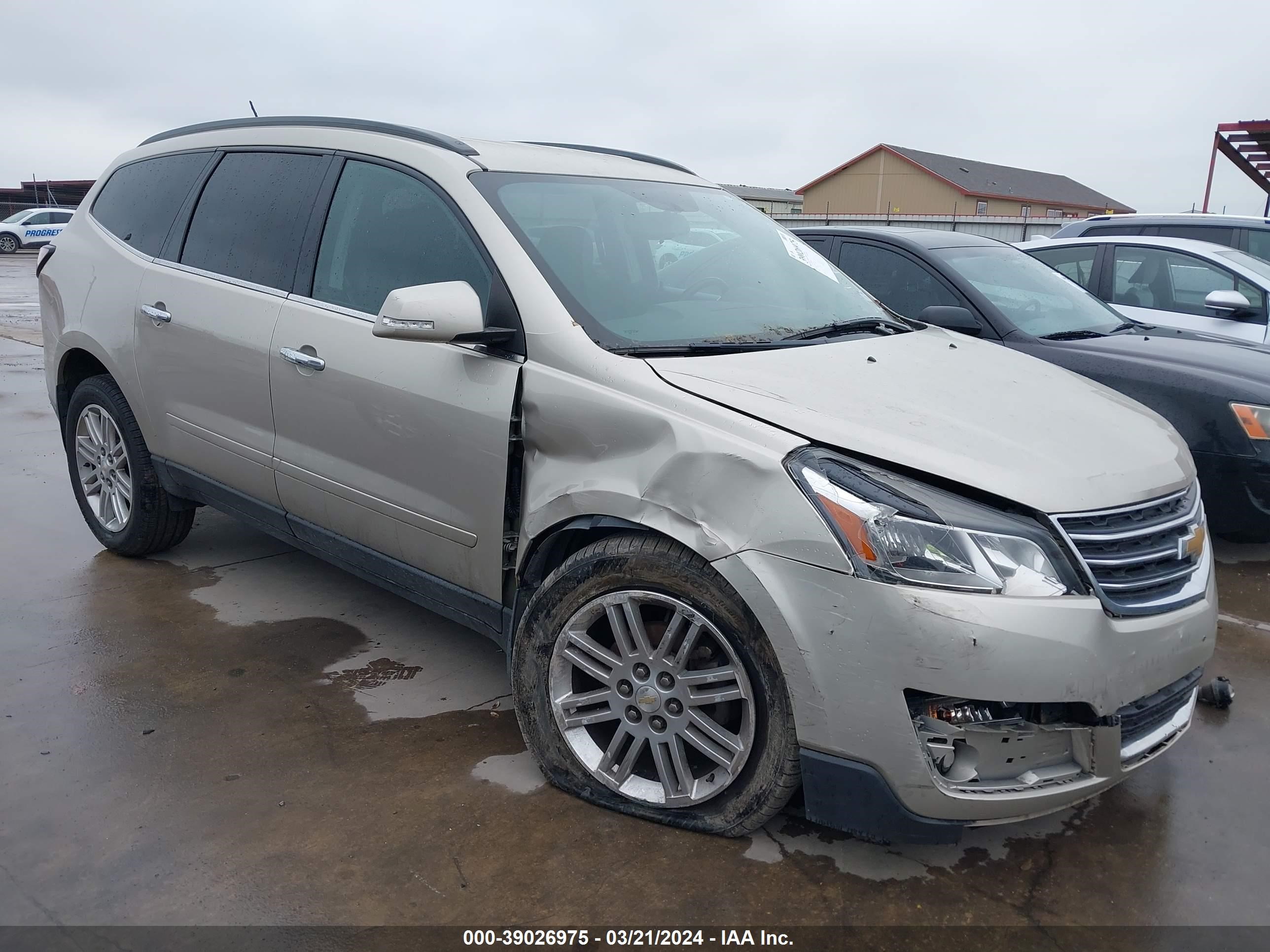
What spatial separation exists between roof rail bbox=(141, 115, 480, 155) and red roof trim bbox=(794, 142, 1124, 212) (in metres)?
47.5

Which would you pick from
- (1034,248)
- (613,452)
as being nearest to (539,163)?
(613,452)

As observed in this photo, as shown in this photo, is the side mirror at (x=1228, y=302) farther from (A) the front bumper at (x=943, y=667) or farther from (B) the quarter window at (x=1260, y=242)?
(A) the front bumper at (x=943, y=667)

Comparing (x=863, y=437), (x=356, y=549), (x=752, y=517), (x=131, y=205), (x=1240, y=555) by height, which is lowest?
(x=1240, y=555)

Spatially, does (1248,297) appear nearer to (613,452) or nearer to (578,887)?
(613,452)

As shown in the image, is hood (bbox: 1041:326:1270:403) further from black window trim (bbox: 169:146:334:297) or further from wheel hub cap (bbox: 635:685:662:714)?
black window trim (bbox: 169:146:334:297)

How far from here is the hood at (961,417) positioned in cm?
229

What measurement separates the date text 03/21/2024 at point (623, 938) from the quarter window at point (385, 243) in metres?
1.71

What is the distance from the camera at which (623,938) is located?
88.1 inches

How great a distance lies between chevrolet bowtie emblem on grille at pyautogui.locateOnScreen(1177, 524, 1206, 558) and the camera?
2.53m

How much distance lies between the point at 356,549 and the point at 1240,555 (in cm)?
435

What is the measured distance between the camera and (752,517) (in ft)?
7.46

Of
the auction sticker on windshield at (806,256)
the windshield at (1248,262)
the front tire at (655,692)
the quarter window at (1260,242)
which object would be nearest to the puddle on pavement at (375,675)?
the front tire at (655,692)

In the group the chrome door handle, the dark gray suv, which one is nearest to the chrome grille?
the chrome door handle

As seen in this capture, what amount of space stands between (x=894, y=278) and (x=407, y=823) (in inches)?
166
